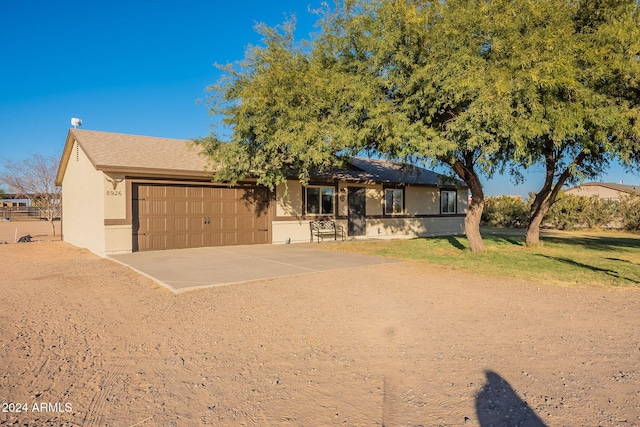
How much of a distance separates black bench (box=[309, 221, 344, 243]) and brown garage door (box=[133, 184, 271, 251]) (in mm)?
2190

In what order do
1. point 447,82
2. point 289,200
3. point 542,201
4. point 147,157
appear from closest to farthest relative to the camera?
point 447,82 → point 147,157 → point 542,201 → point 289,200

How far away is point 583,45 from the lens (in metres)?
9.45

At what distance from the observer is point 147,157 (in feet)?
49.2

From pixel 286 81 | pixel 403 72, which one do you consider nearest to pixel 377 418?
pixel 403 72

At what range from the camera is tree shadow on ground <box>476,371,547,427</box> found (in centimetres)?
322

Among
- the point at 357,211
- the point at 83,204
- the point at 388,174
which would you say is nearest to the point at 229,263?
the point at 83,204

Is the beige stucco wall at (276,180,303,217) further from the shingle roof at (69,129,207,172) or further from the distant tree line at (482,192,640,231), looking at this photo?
the distant tree line at (482,192,640,231)

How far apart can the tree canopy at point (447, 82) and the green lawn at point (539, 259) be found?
8.78 feet

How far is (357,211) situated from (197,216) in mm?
7604

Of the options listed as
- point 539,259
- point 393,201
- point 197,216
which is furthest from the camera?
point 393,201

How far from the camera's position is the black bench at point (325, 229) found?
1817cm

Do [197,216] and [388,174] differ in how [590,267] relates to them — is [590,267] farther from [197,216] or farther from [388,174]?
[197,216]

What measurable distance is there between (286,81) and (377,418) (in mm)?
9826

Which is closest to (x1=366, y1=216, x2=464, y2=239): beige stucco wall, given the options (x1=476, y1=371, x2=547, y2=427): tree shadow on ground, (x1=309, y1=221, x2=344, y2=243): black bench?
(x1=309, y1=221, x2=344, y2=243): black bench
